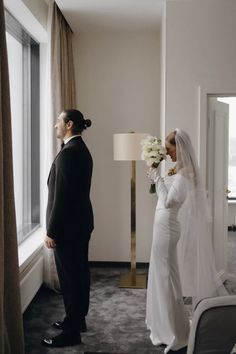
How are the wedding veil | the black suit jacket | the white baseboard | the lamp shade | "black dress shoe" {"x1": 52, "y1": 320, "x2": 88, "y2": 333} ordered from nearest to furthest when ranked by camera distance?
1. the black suit jacket
2. the wedding veil
3. "black dress shoe" {"x1": 52, "y1": 320, "x2": 88, "y2": 333}
4. the white baseboard
5. the lamp shade

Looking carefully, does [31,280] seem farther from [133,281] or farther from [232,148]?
[232,148]

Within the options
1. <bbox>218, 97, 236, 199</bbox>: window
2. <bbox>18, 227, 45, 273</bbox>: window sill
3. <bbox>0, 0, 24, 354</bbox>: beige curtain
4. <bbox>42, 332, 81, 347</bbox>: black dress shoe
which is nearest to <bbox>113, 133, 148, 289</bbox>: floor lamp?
<bbox>18, 227, 45, 273</bbox>: window sill

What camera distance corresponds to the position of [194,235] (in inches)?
124

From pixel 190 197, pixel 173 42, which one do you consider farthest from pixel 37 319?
pixel 173 42

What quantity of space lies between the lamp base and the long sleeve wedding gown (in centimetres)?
133

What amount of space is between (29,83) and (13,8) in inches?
42.6

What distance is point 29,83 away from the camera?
433cm

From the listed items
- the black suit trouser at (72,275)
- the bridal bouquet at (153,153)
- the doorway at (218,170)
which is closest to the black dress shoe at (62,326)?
the black suit trouser at (72,275)

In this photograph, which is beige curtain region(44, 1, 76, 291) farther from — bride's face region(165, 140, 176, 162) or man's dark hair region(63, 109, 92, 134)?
bride's face region(165, 140, 176, 162)

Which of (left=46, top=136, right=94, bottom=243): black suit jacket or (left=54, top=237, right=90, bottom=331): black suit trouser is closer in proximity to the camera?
(left=46, top=136, right=94, bottom=243): black suit jacket

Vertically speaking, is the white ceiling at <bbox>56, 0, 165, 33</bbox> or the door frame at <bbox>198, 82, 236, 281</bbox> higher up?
the white ceiling at <bbox>56, 0, 165, 33</bbox>

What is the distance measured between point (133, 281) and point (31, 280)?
3.93ft

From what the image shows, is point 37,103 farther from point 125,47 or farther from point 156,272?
point 156,272

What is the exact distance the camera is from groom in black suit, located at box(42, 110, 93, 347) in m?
2.88
